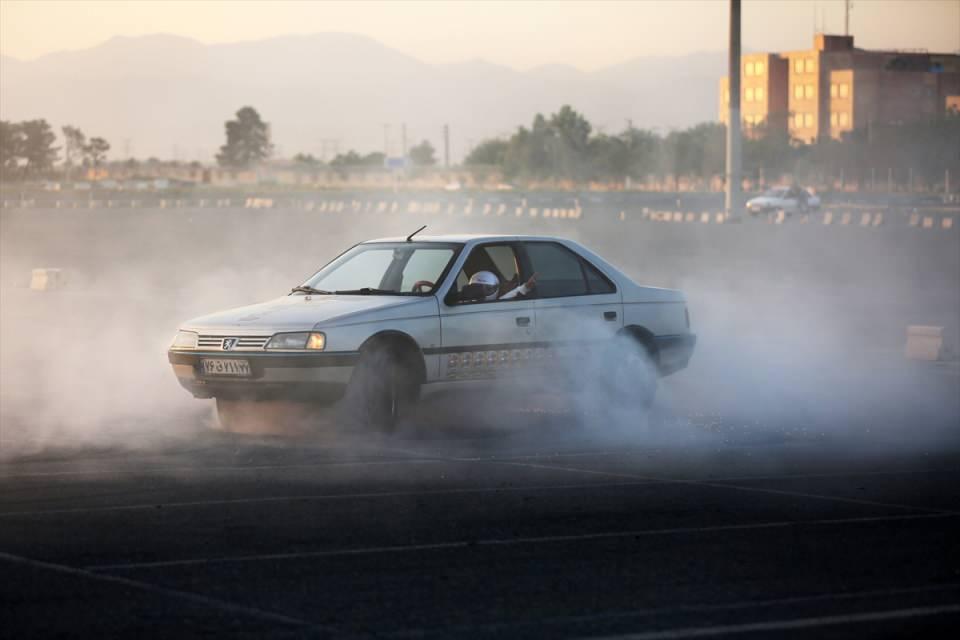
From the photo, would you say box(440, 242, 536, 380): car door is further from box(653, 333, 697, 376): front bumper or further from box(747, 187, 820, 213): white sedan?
box(747, 187, 820, 213): white sedan

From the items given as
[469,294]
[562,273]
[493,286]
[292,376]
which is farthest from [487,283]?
[292,376]

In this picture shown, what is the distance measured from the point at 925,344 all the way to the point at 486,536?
10.8m

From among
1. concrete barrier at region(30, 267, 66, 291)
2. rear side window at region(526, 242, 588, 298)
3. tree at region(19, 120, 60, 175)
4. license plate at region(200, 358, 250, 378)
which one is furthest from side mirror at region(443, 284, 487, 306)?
tree at region(19, 120, 60, 175)

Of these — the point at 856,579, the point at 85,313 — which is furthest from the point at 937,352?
the point at 85,313

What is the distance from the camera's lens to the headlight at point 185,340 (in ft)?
35.3

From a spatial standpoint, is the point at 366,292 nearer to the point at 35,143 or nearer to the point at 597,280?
the point at 597,280

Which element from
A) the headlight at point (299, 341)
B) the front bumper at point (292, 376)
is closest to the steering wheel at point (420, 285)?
the front bumper at point (292, 376)

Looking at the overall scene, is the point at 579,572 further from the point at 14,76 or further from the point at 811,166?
the point at 811,166

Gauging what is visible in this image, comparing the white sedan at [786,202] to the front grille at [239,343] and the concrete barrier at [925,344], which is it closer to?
the concrete barrier at [925,344]

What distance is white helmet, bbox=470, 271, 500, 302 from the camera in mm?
11274

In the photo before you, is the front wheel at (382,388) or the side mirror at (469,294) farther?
the side mirror at (469,294)

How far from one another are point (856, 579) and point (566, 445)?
13.7 feet

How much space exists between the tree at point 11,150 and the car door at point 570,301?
186 ft

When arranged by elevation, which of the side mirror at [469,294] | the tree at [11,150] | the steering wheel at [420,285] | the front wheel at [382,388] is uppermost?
the tree at [11,150]
